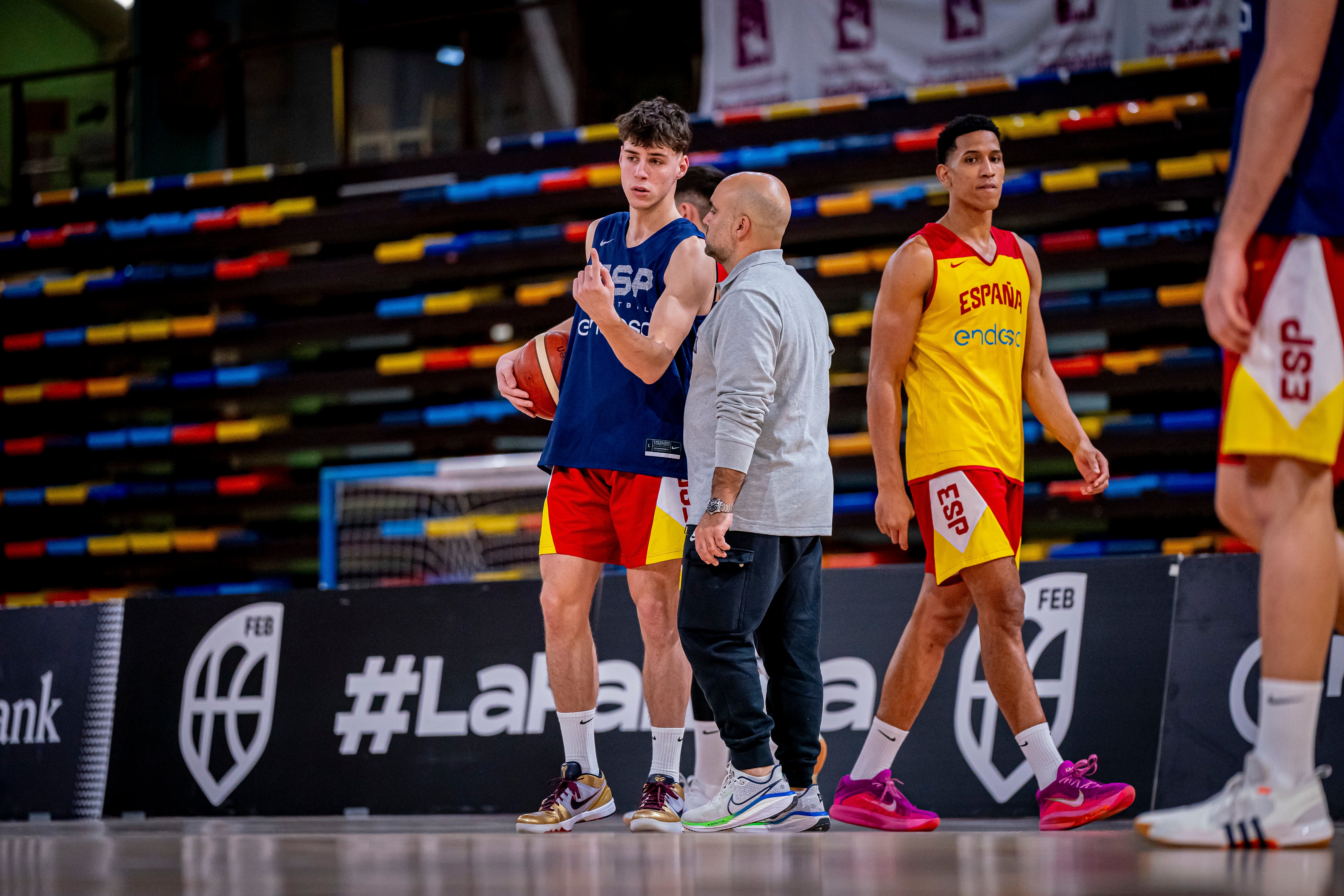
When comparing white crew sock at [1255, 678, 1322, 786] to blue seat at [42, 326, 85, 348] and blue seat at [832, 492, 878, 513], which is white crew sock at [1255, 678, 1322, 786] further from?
blue seat at [42, 326, 85, 348]

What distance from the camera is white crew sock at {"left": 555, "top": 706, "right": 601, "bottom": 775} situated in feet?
12.4

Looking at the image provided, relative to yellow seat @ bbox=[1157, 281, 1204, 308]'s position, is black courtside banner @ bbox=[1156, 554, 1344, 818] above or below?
below

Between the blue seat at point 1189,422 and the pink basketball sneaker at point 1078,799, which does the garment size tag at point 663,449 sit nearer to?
the pink basketball sneaker at point 1078,799

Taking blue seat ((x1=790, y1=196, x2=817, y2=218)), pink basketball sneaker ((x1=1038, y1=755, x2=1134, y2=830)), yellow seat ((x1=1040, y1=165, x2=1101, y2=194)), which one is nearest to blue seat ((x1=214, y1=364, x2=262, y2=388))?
blue seat ((x1=790, y1=196, x2=817, y2=218))

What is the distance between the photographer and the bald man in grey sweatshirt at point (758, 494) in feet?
10.7

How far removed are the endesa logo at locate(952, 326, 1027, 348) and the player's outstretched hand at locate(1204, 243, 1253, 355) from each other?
54.9 inches

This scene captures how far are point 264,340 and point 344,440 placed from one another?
108 centimetres

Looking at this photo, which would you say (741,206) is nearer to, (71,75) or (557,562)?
(557,562)

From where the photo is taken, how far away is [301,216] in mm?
9930

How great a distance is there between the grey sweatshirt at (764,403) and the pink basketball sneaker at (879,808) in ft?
2.36

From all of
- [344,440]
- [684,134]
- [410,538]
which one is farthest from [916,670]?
[344,440]

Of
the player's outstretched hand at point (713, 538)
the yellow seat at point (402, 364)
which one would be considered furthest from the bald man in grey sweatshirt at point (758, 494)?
the yellow seat at point (402, 364)

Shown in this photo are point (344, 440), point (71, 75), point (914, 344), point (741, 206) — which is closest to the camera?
point (741, 206)

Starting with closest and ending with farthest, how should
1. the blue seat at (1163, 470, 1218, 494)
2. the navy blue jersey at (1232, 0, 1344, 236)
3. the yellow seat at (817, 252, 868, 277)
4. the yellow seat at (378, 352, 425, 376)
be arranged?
the navy blue jersey at (1232, 0, 1344, 236) < the blue seat at (1163, 470, 1218, 494) < the yellow seat at (817, 252, 868, 277) < the yellow seat at (378, 352, 425, 376)
